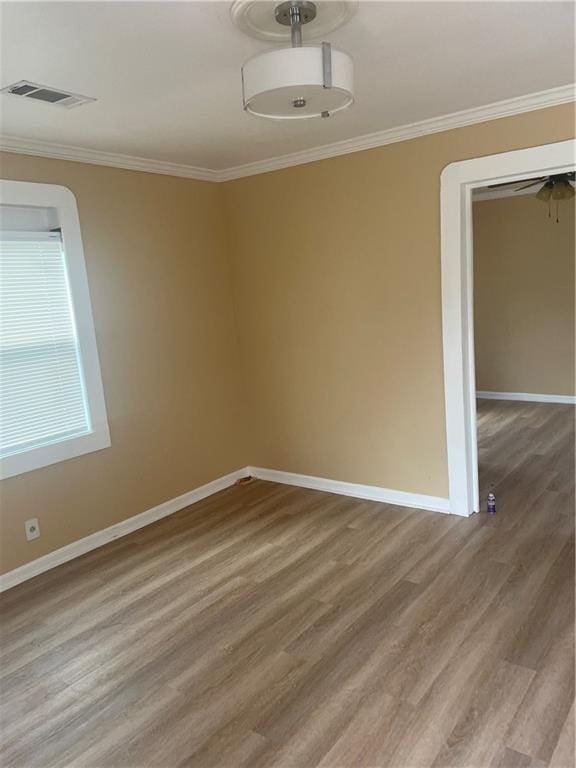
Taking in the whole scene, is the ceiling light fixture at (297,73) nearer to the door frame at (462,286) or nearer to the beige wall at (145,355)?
the door frame at (462,286)

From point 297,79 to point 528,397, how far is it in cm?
577

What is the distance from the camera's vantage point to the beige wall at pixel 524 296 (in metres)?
6.35

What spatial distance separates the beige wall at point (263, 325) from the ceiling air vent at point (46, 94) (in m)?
0.81

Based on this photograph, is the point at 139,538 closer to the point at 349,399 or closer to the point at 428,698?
the point at 349,399

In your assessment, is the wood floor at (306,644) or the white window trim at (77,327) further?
the white window trim at (77,327)

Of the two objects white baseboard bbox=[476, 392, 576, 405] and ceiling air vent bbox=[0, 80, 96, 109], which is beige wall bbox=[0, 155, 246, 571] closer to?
ceiling air vent bbox=[0, 80, 96, 109]

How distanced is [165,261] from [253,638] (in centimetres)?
257

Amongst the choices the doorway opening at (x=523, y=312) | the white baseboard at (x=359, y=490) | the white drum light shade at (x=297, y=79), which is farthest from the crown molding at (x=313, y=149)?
the doorway opening at (x=523, y=312)

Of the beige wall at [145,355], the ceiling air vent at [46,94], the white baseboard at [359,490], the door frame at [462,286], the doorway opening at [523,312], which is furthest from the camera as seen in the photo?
the doorway opening at [523,312]

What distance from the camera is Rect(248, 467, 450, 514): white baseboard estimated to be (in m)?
3.84

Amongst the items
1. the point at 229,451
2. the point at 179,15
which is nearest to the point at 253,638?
the point at 229,451

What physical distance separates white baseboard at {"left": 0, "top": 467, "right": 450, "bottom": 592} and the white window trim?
1.86 feet

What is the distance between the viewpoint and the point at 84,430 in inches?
142

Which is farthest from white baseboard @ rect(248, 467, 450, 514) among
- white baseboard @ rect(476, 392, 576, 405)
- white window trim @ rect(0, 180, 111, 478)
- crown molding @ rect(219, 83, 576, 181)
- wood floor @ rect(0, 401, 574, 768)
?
white baseboard @ rect(476, 392, 576, 405)
